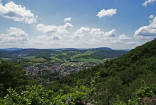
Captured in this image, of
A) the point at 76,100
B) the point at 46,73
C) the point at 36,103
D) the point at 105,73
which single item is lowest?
the point at 46,73

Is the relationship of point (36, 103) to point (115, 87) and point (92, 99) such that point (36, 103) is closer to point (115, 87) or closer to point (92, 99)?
point (92, 99)

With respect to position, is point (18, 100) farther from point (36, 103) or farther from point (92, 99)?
point (92, 99)

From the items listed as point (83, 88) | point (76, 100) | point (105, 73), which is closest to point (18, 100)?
point (76, 100)

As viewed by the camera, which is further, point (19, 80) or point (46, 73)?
point (46, 73)

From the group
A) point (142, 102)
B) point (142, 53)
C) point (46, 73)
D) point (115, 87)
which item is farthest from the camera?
point (46, 73)

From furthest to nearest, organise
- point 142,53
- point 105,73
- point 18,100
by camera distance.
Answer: point 142,53 → point 105,73 → point 18,100

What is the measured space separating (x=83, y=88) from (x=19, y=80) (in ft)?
83.5

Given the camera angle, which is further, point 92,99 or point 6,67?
point 6,67

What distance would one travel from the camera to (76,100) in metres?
5.23

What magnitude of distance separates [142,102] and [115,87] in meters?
15.5

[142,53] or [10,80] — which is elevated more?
[142,53]

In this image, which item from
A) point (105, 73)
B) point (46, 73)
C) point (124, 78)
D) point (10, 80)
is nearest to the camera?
point (10, 80)

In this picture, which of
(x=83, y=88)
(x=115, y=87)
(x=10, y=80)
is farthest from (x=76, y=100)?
(x=10, y=80)

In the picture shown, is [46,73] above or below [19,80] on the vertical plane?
below
